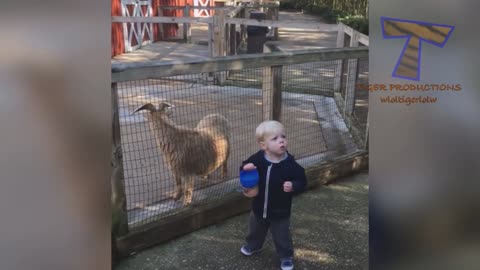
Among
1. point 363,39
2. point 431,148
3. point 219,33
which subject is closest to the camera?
point 431,148

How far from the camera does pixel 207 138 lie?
13.4 feet

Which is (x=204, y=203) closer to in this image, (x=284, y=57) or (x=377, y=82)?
(x=284, y=57)

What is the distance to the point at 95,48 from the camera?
0.88 meters

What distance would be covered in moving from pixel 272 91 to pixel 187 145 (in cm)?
83

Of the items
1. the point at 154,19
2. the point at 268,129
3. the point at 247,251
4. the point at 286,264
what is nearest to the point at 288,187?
the point at 268,129

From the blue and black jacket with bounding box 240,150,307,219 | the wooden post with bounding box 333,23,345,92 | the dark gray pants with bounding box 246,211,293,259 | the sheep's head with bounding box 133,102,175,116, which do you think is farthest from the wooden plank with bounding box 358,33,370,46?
the dark gray pants with bounding box 246,211,293,259

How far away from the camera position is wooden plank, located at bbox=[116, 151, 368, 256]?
315 centimetres

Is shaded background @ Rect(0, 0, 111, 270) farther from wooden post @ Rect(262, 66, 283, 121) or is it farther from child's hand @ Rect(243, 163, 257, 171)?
wooden post @ Rect(262, 66, 283, 121)

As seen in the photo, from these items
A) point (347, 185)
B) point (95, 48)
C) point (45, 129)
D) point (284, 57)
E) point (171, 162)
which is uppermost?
point (95, 48)

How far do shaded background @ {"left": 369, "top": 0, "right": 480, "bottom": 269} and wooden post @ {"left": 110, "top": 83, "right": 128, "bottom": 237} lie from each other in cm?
196

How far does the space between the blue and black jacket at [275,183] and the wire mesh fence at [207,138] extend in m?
0.80

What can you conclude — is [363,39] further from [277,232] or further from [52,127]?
[52,127]

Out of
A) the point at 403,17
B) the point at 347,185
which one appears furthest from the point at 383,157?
the point at 347,185

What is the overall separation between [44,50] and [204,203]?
2843 millimetres
